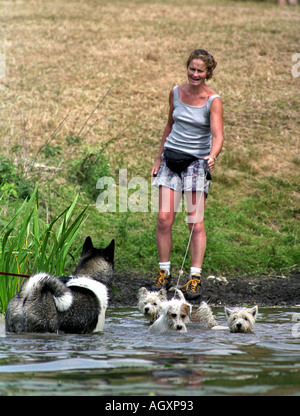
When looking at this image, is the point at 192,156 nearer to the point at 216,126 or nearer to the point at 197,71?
the point at 216,126

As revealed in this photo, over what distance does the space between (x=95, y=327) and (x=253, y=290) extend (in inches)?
141

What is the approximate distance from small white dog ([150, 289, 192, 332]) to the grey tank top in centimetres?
231

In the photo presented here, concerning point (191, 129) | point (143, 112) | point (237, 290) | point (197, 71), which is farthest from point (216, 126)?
point (143, 112)

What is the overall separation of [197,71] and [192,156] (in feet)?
3.39

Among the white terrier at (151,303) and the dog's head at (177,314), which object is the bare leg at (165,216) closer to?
the white terrier at (151,303)

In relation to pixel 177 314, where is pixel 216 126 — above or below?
above

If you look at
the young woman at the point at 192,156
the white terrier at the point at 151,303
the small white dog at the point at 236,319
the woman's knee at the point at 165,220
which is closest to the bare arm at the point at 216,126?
the young woman at the point at 192,156

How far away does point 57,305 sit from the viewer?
580 cm

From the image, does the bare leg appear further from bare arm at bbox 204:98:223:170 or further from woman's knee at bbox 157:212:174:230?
bare arm at bbox 204:98:223:170

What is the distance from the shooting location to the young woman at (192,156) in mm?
7938

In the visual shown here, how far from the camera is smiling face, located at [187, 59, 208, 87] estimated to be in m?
7.87

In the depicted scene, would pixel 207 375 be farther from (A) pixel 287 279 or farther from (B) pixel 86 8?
(B) pixel 86 8

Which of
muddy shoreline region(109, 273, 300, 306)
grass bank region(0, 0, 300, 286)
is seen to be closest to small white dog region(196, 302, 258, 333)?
muddy shoreline region(109, 273, 300, 306)
